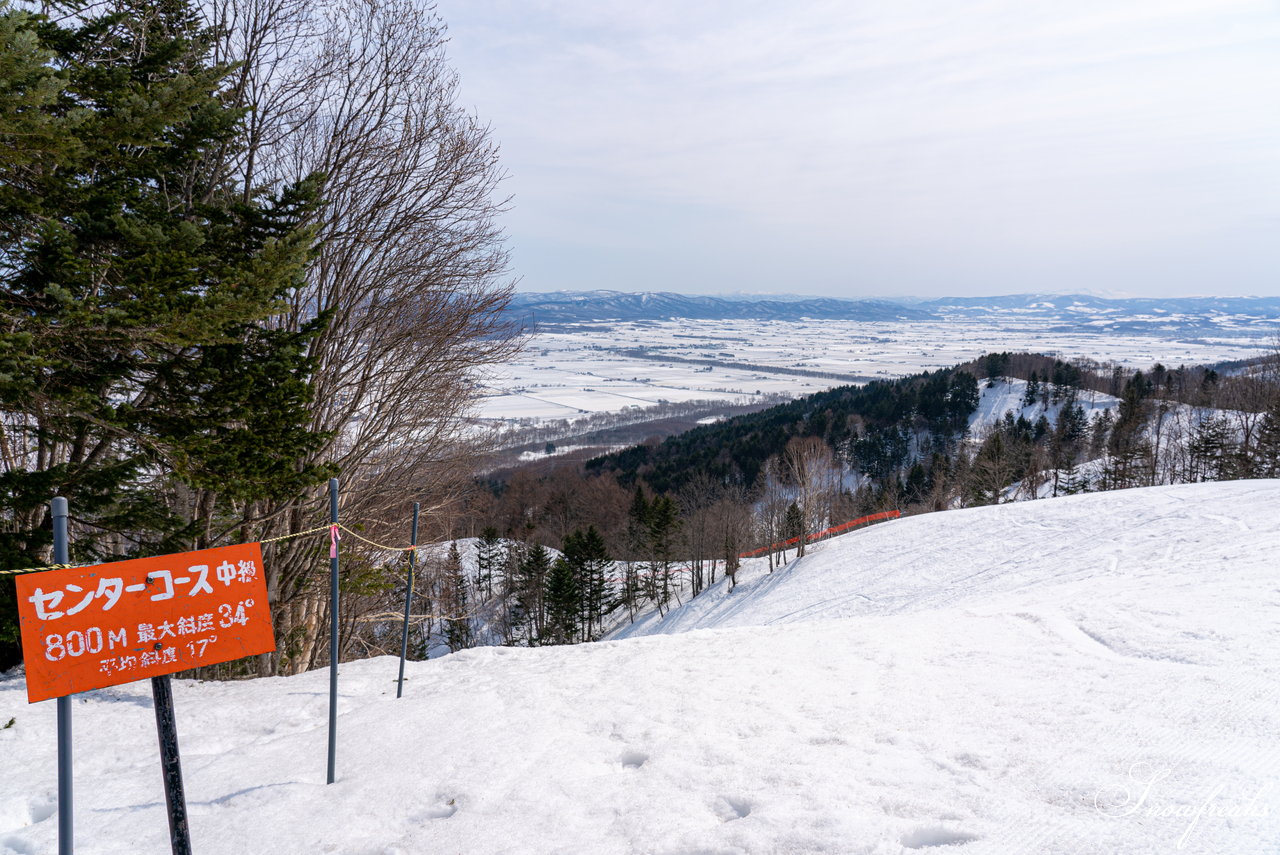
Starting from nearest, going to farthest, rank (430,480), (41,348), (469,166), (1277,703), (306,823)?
(306,823)
(1277,703)
(41,348)
(469,166)
(430,480)

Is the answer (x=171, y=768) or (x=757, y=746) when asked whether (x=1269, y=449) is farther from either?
(x=171, y=768)

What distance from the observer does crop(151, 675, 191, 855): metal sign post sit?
346cm

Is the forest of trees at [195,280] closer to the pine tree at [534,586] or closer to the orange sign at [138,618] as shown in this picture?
the orange sign at [138,618]

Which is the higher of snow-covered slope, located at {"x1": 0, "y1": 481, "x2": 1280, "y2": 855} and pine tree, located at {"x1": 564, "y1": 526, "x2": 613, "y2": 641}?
snow-covered slope, located at {"x1": 0, "y1": 481, "x2": 1280, "y2": 855}

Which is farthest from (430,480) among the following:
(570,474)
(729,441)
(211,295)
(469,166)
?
A: (729,441)

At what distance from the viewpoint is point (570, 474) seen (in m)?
69.8

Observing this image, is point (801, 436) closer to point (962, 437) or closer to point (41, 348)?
point (962, 437)

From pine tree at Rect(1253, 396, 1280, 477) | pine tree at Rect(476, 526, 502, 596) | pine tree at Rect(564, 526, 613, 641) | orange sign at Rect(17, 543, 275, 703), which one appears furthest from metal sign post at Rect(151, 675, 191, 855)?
pine tree at Rect(1253, 396, 1280, 477)

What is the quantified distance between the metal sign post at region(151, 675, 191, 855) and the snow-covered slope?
0.80 metres

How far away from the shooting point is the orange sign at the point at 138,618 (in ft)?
9.62

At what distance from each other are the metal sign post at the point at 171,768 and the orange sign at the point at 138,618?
28 cm

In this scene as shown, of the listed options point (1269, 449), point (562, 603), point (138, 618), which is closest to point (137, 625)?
point (138, 618)

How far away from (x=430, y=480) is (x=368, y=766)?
8913 mm

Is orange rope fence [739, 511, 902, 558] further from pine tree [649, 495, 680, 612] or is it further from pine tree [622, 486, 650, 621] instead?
pine tree [622, 486, 650, 621]
